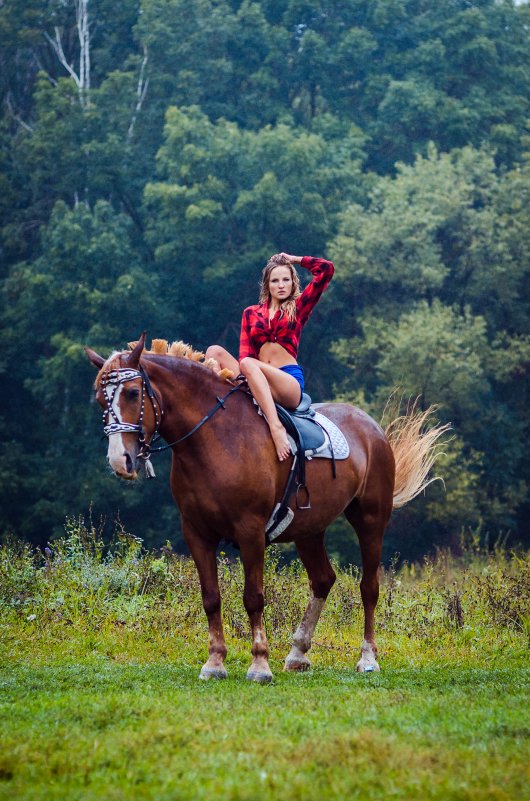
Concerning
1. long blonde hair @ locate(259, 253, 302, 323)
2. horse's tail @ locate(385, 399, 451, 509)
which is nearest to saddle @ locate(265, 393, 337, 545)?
long blonde hair @ locate(259, 253, 302, 323)

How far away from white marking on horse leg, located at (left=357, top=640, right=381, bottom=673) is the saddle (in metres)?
1.32

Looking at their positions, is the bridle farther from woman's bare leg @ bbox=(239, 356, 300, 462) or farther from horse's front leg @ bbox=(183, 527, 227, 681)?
horse's front leg @ bbox=(183, 527, 227, 681)

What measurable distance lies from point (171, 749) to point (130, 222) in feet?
113

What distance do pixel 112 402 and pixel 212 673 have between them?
2175mm

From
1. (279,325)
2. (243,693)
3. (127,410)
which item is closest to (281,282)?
(279,325)

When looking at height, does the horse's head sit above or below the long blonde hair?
below

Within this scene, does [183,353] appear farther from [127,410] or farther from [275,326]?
[127,410]

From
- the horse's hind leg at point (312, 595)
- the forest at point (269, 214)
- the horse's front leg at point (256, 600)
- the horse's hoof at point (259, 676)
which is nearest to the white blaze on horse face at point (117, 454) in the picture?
the horse's front leg at point (256, 600)

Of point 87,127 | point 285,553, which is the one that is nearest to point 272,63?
point 87,127

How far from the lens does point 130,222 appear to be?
38344 millimetres

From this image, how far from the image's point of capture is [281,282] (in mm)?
8594

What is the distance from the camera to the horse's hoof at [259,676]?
7676mm

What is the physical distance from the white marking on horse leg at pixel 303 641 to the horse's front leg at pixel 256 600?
0.97 metres

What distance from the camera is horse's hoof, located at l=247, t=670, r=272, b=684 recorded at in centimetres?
768
